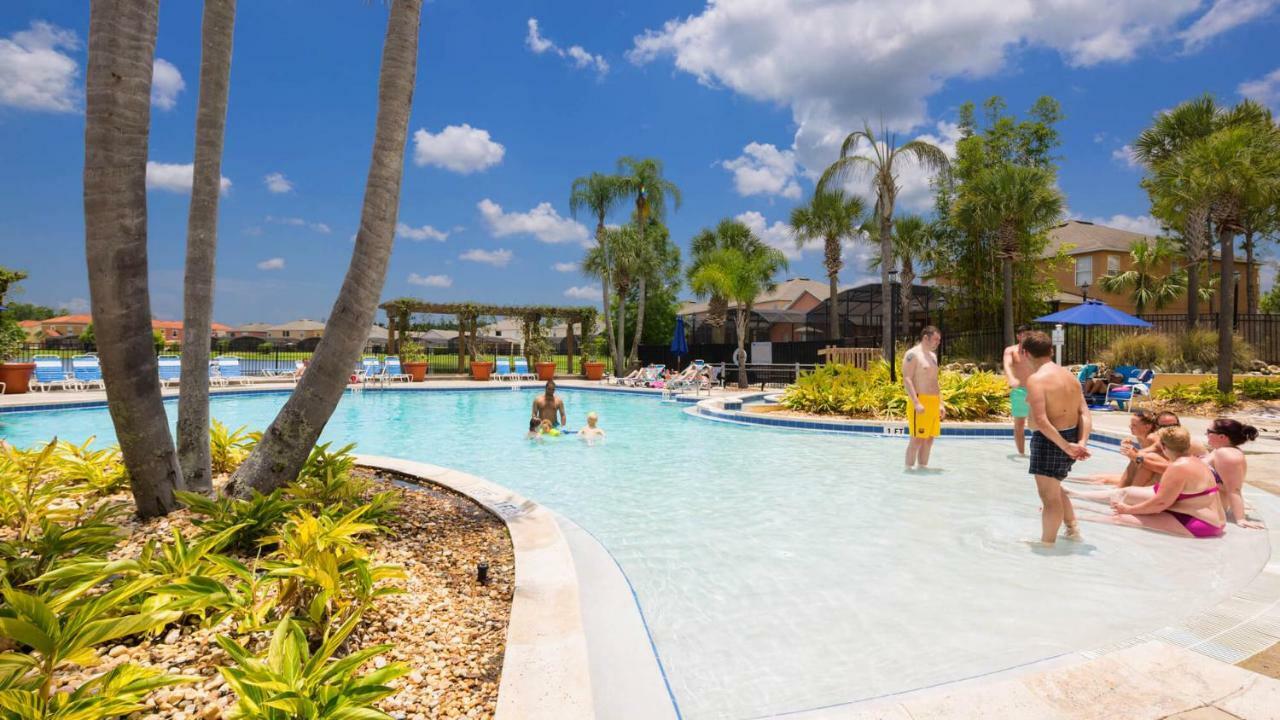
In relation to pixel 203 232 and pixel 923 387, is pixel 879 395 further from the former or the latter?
pixel 203 232

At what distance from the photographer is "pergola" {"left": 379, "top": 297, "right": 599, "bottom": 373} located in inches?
910

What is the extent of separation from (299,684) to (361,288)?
2.33 metres

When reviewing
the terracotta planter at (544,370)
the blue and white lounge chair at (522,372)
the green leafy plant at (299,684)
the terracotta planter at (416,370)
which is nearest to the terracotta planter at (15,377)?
the terracotta planter at (416,370)

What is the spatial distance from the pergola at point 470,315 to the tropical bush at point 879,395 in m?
13.8

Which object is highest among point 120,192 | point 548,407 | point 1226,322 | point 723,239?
point 723,239

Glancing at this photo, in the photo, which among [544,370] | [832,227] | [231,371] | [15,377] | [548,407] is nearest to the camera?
[548,407]

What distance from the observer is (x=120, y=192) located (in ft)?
9.67

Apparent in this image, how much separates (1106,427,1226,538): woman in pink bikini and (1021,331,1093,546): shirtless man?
939 mm

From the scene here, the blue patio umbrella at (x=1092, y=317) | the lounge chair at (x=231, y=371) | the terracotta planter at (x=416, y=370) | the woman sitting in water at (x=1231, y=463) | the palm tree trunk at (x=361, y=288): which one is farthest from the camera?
the terracotta planter at (x=416, y=370)

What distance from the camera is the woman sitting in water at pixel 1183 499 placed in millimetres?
4355

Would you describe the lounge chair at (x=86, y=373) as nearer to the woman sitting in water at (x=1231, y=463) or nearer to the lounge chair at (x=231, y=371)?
the lounge chair at (x=231, y=371)

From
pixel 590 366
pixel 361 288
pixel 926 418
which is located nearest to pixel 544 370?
pixel 590 366

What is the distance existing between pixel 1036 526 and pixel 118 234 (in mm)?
6500

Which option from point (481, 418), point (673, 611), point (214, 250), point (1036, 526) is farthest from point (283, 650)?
point (481, 418)
